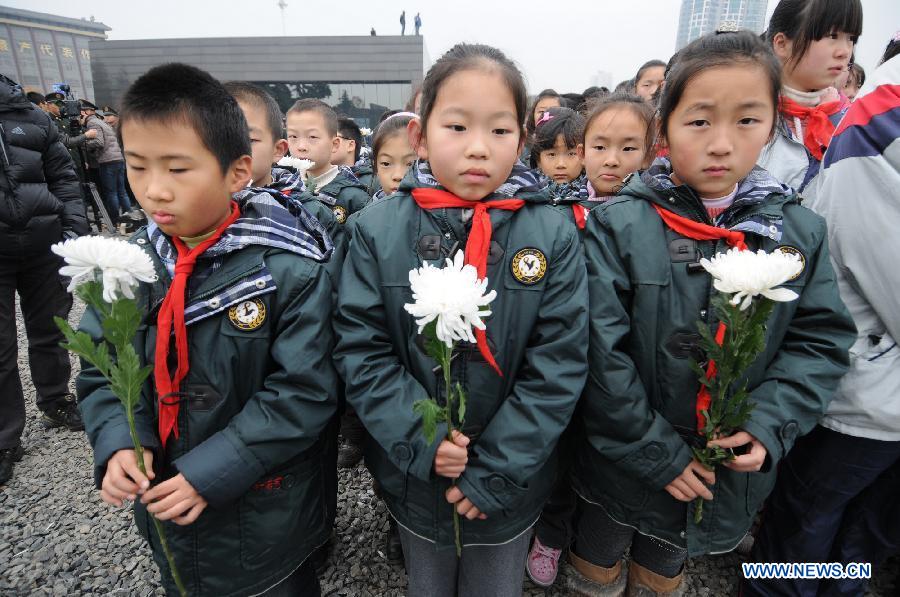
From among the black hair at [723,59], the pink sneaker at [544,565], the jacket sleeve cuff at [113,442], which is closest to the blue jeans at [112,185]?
the jacket sleeve cuff at [113,442]

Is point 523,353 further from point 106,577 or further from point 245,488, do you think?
point 106,577

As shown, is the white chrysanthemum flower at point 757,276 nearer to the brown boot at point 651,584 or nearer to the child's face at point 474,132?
the child's face at point 474,132

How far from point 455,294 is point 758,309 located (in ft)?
3.16

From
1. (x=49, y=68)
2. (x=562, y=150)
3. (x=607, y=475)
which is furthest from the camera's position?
(x=49, y=68)

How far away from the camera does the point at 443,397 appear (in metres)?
1.62

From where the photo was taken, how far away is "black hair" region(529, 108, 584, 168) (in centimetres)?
312

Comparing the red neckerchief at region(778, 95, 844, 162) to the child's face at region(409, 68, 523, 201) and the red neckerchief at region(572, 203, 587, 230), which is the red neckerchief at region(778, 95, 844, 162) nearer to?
the red neckerchief at region(572, 203, 587, 230)

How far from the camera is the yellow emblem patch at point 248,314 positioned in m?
1.57

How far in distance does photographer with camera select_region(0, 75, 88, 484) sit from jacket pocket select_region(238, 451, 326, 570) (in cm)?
259

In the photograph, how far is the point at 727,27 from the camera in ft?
6.20

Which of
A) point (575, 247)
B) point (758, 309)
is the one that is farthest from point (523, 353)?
point (758, 309)

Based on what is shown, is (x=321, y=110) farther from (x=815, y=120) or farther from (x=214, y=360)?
(x=815, y=120)

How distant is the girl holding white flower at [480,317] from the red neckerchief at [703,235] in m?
0.39

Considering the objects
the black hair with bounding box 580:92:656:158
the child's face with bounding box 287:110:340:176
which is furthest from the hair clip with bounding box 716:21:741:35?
the child's face with bounding box 287:110:340:176
